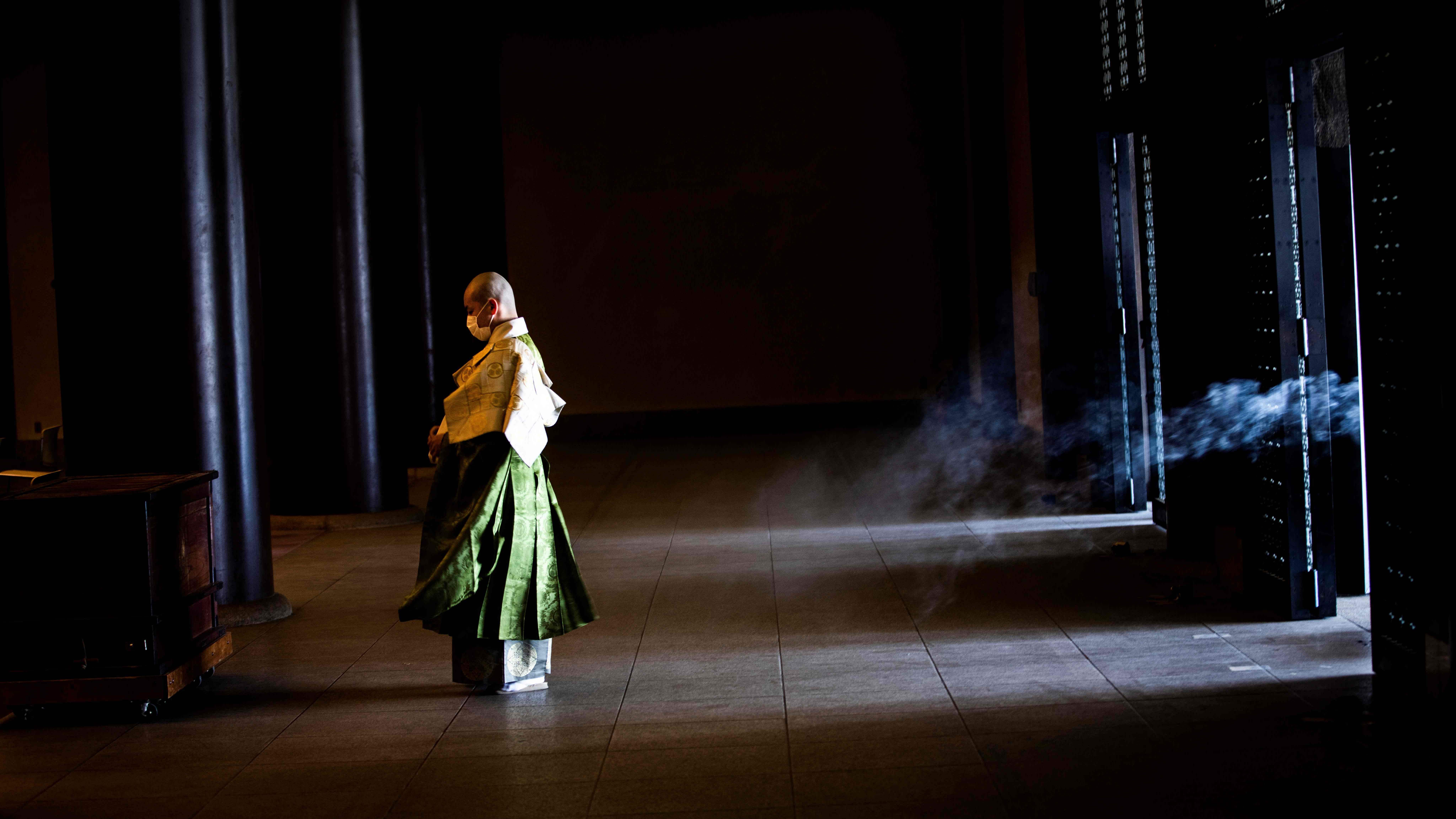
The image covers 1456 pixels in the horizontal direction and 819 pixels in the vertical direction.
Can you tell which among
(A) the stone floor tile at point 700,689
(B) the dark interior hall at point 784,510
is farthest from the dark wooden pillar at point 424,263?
(A) the stone floor tile at point 700,689

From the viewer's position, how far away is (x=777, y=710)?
3881 mm

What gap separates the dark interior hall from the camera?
3.45 meters

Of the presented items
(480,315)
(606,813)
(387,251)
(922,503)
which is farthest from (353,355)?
(606,813)

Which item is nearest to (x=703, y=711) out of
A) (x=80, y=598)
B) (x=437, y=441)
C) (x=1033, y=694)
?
(x=1033, y=694)

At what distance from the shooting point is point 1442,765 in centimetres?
312

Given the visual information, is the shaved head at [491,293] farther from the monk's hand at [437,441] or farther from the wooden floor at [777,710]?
the wooden floor at [777,710]

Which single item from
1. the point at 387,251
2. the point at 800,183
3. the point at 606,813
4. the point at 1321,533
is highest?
the point at 800,183

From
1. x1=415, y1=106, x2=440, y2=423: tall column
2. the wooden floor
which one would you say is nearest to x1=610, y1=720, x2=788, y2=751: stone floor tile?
the wooden floor

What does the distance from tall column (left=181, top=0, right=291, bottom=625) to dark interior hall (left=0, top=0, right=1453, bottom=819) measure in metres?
0.02

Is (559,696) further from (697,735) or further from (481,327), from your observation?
(481,327)

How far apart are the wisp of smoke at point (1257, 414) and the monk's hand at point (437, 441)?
10.1 feet

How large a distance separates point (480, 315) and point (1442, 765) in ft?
9.93

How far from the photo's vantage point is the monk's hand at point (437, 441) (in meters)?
4.22

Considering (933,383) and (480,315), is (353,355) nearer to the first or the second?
(480,315)
